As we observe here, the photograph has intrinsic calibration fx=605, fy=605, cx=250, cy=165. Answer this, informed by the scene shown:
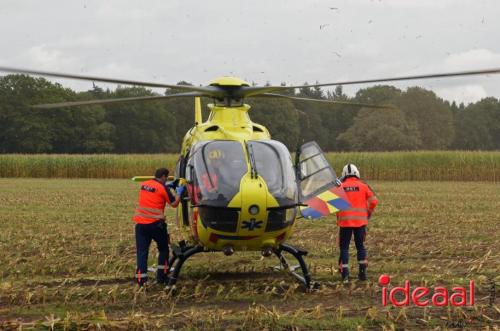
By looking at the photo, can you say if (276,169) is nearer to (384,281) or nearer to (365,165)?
(384,281)

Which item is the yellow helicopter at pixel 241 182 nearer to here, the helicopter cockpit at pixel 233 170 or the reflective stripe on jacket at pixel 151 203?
the helicopter cockpit at pixel 233 170

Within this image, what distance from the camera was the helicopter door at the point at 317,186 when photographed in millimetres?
9156

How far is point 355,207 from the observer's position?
993cm

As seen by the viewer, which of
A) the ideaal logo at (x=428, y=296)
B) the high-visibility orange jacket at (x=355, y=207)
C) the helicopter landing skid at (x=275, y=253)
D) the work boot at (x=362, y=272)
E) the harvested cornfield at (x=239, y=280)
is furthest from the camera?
the high-visibility orange jacket at (x=355, y=207)

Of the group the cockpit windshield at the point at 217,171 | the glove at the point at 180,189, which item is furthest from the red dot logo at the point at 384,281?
the glove at the point at 180,189

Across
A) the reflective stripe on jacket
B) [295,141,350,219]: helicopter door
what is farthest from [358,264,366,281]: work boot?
the reflective stripe on jacket

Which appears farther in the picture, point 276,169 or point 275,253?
point 275,253

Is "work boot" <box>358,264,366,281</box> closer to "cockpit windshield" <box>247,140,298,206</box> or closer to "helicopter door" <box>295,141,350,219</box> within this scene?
"helicopter door" <box>295,141,350,219</box>

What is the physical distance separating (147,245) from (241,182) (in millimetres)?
2333

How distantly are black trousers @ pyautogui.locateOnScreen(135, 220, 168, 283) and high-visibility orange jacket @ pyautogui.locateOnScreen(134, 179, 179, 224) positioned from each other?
4.3 inches

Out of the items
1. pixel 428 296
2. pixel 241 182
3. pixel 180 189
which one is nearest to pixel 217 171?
pixel 241 182

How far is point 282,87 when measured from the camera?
872 cm

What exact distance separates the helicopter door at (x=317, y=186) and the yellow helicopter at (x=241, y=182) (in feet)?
0.05

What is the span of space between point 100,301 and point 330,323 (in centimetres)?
322
